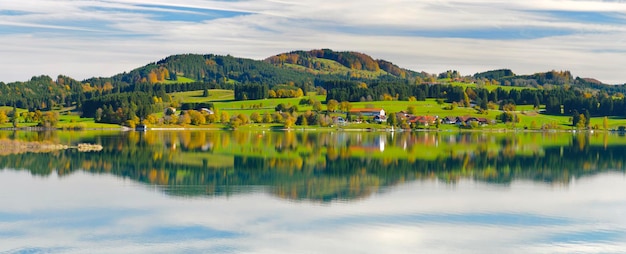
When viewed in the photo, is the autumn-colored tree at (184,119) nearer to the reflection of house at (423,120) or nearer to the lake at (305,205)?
the reflection of house at (423,120)

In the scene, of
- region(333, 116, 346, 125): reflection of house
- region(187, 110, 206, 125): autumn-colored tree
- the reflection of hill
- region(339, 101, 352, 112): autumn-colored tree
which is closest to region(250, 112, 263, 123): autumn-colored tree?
region(187, 110, 206, 125): autumn-colored tree

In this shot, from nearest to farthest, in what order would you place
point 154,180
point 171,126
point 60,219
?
point 60,219, point 154,180, point 171,126

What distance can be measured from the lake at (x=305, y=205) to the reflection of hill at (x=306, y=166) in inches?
4.8

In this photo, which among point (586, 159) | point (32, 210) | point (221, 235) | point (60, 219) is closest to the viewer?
point (221, 235)

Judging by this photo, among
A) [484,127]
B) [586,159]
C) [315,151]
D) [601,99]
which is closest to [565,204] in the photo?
[586,159]

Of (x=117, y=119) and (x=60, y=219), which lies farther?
(x=117, y=119)

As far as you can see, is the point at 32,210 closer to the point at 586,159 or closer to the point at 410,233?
the point at 410,233

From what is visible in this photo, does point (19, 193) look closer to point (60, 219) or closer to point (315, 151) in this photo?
point (60, 219)

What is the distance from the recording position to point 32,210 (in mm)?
29922

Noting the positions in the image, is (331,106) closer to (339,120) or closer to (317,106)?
(317,106)

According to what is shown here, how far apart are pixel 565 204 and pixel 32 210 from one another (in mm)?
21851

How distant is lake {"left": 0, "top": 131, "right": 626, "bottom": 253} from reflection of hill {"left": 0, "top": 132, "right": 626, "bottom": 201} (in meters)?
0.12

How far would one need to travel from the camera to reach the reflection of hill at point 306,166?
38.6 metres

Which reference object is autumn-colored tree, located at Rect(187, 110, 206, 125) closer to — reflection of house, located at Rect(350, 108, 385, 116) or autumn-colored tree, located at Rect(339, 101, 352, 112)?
autumn-colored tree, located at Rect(339, 101, 352, 112)
